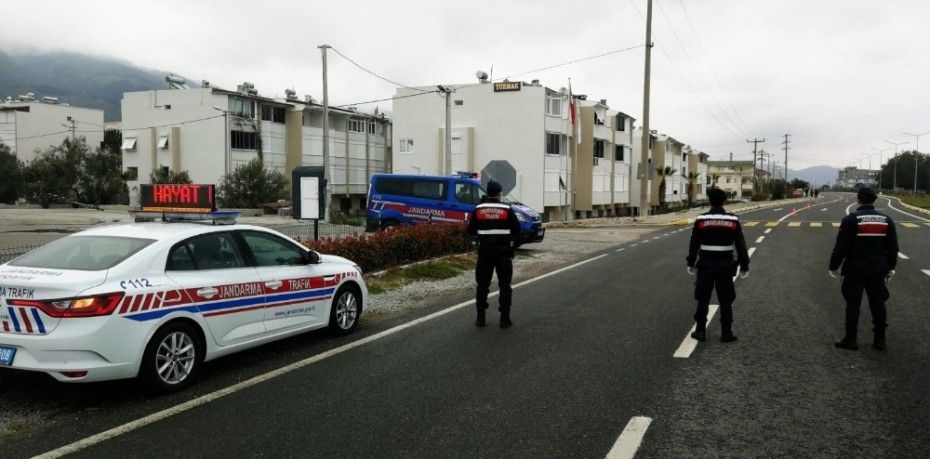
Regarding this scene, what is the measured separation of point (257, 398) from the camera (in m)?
5.84

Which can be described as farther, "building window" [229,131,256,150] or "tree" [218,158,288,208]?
"building window" [229,131,256,150]

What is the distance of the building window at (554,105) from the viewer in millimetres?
50188

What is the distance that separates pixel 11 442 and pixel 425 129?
161ft

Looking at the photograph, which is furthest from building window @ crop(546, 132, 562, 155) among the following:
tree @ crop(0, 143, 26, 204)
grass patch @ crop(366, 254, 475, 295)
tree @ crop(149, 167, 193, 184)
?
tree @ crop(0, 143, 26, 204)

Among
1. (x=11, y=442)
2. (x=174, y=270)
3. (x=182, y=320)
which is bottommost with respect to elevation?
(x=11, y=442)

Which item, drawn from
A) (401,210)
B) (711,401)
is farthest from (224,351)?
(401,210)

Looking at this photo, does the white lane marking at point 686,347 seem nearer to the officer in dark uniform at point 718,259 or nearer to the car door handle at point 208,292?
the officer in dark uniform at point 718,259

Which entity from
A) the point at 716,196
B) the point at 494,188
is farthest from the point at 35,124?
the point at 716,196

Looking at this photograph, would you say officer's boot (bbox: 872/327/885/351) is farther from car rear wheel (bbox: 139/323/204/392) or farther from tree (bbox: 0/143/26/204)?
tree (bbox: 0/143/26/204)

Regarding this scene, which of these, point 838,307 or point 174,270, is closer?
point 174,270

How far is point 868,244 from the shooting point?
7.39m

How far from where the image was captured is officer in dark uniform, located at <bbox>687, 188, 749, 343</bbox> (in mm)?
7812

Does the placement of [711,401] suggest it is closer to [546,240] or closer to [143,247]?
[143,247]

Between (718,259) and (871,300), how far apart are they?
157 centimetres
